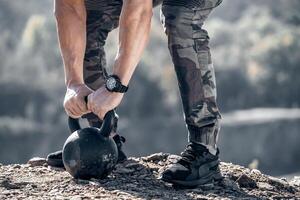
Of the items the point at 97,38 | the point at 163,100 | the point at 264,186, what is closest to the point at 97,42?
the point at 97,38

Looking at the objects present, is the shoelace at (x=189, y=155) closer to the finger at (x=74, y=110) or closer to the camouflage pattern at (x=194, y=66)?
the camouflage pattern at (x=194, y=66)

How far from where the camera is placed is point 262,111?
2503 cm

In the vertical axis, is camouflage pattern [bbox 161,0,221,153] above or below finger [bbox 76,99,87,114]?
above

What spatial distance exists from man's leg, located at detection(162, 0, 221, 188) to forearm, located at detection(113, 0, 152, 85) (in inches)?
11.3

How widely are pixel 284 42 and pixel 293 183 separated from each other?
76.1 feet

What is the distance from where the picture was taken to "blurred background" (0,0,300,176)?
21.2 metres

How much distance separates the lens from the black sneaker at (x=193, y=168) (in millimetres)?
4480

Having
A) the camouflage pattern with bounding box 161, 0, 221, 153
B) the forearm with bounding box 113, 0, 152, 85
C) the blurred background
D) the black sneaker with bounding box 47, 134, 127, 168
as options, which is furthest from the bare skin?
the blurred background

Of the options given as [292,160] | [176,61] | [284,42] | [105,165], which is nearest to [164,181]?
[105,165]

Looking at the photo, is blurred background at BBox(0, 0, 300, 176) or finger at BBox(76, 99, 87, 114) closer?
finger at BBox(76, 99, 87, 114)

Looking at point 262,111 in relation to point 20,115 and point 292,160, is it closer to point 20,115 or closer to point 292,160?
point 292,160

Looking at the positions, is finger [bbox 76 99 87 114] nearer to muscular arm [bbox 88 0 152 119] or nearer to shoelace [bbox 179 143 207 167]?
muscular arm [bbox 88 0 152 119]

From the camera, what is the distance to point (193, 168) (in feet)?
14.9

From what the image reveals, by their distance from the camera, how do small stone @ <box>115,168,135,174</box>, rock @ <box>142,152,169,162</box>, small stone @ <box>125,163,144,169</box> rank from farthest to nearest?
rock @ <box>142,152,169,162</box>
small stone @ <box>125,163,144,169</box>
small stone @ <box>115,168,135,174</box>
